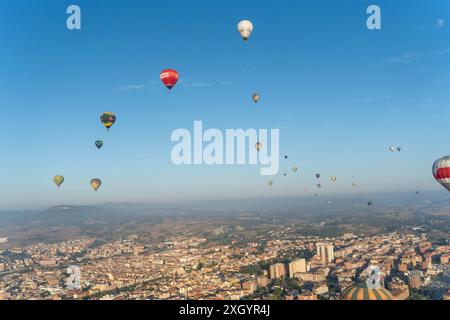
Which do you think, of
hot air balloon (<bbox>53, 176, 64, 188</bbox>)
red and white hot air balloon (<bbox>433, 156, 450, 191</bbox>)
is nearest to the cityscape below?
red and white hot air balloon (<bbox>433, 156, 450, 191</bbox>)

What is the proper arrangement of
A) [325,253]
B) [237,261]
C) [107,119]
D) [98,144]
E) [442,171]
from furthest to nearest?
1. [325,253]
2. [237,261]
3. [98,144]
4. [107,119]
5. [442,171]

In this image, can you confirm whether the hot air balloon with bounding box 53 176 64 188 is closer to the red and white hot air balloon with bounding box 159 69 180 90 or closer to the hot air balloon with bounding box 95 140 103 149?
the hot air balloon with bounding box 95 140 103 149

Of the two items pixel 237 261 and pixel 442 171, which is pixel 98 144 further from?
pixel 442 171

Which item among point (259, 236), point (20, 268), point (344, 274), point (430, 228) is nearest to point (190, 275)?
point (344, 274)

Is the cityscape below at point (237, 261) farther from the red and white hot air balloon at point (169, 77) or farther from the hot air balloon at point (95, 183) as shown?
the red and white hot air balloon at point (169, 77)

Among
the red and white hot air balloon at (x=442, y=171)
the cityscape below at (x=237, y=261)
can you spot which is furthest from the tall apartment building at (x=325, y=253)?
the red and white hot air balloon at (x=442, y=171)

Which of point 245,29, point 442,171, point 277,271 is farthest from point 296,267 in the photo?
point 245,29
